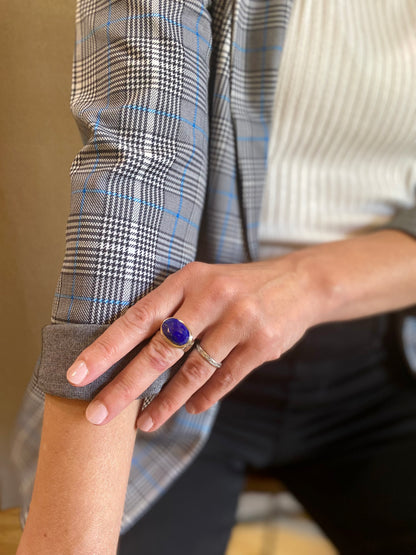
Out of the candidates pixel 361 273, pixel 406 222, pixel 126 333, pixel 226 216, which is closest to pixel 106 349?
pixel 126 333

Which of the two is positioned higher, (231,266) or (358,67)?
(358,67)

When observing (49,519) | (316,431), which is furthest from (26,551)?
(316,431)

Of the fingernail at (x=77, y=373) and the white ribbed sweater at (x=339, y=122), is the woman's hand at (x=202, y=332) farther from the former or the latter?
the white ribbed sweater at (x=339, y=122)

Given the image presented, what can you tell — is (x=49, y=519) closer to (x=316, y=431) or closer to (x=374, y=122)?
(x=316, y=431)

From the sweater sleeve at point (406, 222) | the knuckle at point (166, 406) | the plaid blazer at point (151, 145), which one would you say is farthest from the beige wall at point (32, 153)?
the sweater sleeve at point (406, 222)

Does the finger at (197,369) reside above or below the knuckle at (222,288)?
below

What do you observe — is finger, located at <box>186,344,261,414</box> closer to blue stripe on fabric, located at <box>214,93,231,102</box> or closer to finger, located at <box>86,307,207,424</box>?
finger, located at <box>86,307,207,424</box>

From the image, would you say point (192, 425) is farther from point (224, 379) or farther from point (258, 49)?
point (258, 49)
